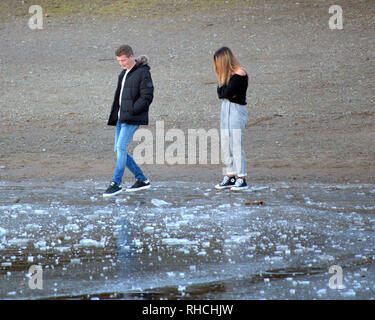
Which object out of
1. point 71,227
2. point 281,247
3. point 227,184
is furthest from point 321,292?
point 227,184

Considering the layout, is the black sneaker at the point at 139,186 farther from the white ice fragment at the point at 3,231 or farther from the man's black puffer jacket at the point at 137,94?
the white ice fragment at the point at 3,231

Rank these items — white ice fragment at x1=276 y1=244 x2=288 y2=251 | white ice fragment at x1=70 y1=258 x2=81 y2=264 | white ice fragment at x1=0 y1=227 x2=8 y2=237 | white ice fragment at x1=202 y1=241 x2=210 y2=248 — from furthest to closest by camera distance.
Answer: white ice fragment at x1=0 y1=227 x2=8 y2=237 < white ice fragment at x1=202 y1=241 x2=210 y2=248 < white ice fragment at x1=276 y1=244 x2=288 y2=251 < white ice fragment at x1=70 y1=258 x2=81 y2=264

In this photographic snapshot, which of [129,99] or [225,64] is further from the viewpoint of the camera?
[225,64]

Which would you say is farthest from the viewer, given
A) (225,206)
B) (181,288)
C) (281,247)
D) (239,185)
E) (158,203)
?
(239,185)

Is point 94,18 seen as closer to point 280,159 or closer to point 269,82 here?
point 269,82

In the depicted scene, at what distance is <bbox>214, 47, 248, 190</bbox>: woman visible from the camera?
9.28 meters

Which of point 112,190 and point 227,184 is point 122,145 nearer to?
point 112,190

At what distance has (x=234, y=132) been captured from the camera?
9.50 m

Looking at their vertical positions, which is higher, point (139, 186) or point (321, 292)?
point (139, 186)

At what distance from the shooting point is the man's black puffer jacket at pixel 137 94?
9.10 meters

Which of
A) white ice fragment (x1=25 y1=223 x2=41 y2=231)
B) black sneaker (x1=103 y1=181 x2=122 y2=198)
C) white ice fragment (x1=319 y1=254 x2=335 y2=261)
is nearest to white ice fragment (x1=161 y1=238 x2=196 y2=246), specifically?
white ice fragment (x1=319 y1=254 x2=335 y2=261)

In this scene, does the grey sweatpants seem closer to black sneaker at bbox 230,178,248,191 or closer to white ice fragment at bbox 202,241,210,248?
black sneaker at bbox 230,178,248,191

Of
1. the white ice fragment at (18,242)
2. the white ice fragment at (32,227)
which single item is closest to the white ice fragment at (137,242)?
the white ice fragment at (18,242)

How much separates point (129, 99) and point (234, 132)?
1.56 m
